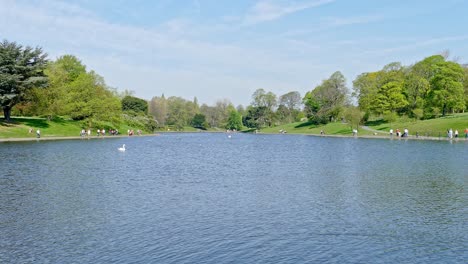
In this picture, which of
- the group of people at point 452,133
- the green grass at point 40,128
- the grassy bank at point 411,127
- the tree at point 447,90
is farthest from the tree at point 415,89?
the green grass at point 40,128

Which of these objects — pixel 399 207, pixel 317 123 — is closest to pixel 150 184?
pixel 399 207

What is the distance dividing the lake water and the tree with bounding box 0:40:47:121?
52.8m

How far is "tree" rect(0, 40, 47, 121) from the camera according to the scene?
286ft

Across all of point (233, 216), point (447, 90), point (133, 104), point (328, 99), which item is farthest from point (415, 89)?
point (233, 216)

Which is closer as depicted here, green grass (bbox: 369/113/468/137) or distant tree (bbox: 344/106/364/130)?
green grass (bbox: 369/113/468/137)

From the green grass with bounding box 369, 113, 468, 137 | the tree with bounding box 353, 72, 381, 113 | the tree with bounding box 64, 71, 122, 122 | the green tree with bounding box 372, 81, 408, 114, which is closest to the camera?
the green grass with bounding box 369, 113, 468, 137

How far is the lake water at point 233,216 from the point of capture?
682 inches

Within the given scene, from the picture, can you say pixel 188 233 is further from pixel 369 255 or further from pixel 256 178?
pixel 256 178

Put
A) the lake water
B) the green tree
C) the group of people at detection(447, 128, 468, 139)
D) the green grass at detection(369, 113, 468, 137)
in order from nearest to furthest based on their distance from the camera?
the lake water < the group of people at detection(447, 128, 468, 139) < the green grass at detection(369, 113, 468, 137) < the green tree

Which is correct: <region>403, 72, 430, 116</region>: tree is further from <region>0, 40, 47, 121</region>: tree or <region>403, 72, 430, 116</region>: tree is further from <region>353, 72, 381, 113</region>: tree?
<region>0, 40, 47, 121</region>: tree

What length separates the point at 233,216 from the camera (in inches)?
904

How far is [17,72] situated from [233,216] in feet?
272

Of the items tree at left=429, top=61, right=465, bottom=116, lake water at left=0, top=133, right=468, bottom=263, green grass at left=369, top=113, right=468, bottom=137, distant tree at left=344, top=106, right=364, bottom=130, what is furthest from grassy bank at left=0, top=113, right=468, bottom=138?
lake water at left=0, top=133, right=468, bottom=263

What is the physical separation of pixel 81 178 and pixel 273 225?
20253 millimetres
